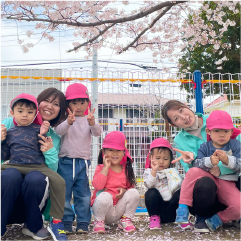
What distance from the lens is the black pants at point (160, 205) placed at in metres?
2.71

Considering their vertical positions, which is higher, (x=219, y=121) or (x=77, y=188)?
(x=219, y=121)

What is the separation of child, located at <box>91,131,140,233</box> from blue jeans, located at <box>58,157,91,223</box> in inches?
3.6

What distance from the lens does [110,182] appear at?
281 cm

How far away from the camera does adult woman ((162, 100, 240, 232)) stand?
2432mm

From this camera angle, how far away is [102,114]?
144 inches

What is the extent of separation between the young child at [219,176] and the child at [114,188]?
50 centimetres

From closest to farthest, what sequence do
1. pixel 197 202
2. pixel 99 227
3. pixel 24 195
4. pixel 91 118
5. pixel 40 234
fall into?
pixel 24 195 → pixel 40 234 → pixel 197 202 → pixel 99 227 → pixel 91 118

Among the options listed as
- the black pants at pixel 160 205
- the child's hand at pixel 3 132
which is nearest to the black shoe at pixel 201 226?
the black pants at pixel 160 205

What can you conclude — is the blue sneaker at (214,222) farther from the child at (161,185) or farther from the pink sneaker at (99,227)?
the pink sneaker at (99,227)

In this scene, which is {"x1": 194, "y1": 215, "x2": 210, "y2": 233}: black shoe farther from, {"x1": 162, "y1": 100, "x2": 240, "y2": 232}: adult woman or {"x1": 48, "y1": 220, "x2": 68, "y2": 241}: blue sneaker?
{"x1": 48, "y1": 220, "x2": 68, "y2": 241}: blue sneaker

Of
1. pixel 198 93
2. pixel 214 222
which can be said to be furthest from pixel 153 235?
pixel 198 93

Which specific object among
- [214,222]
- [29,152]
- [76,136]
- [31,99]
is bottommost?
[214,222]

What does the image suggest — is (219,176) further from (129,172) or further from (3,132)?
(3,132)

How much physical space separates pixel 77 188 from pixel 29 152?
2.13 feet
